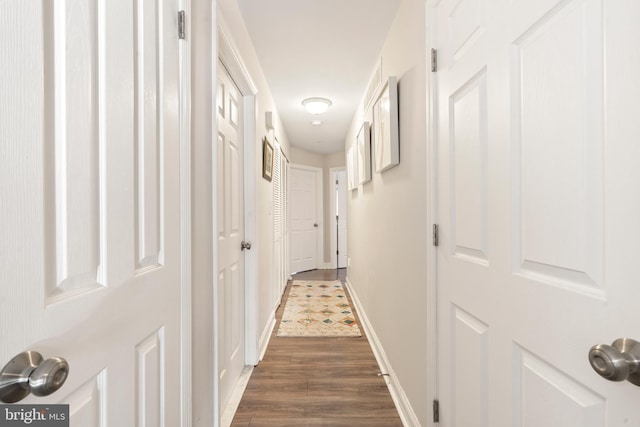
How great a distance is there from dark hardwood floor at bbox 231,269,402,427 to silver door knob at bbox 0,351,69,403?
4.89 ft

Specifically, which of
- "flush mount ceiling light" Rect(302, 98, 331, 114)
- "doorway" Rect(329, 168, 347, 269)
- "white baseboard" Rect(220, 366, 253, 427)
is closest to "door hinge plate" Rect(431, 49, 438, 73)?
"white baseboard" Rect(220, 366, 253, 427)

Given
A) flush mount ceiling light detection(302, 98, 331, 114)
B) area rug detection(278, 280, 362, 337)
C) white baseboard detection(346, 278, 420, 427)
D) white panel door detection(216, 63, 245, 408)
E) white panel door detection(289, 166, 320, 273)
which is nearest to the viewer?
white baseboard detection(346, 278, 420, 427)

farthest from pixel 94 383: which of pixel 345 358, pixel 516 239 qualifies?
pixel 345 358

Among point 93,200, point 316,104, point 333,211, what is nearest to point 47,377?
point 93,200

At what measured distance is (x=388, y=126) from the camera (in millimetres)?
1953

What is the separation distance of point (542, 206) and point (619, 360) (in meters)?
0.34

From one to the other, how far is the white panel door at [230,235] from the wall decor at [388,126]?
100cm

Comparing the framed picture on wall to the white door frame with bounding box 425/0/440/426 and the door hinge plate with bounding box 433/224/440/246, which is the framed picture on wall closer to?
the white door frame with bounding box 425/0/440/426

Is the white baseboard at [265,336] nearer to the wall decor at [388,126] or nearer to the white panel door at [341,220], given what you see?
the wall decor at [388,126]

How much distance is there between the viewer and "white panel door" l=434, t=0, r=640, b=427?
542mm

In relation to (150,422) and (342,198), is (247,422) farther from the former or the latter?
(342,198)

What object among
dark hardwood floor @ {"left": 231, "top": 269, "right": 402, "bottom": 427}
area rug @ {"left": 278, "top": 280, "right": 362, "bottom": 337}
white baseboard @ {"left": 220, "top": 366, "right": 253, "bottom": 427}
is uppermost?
white baseboard @ {"left": 220, "top": 366, "right": 253, "bottom": 427}

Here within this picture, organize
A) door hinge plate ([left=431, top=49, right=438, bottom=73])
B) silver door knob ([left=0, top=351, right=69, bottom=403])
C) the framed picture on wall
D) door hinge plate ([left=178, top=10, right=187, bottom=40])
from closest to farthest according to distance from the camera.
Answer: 1. silver door knob ([left=0, top=351, right=69, bottom=403])
2. door hinge plate ([left=178, top=10, right=187, bottom=40])
3. door hinge plate ([left=431, top=49, right=438, bottom=73])
4. the framed picture on wall

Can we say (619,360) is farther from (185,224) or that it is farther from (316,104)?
(316,104)
